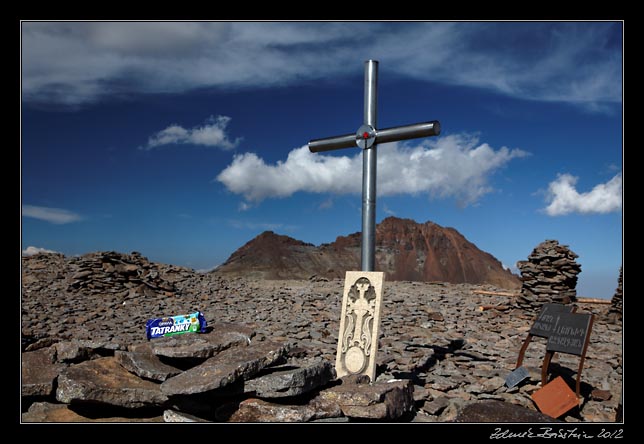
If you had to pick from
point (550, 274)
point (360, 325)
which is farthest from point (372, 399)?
point (550, 274)

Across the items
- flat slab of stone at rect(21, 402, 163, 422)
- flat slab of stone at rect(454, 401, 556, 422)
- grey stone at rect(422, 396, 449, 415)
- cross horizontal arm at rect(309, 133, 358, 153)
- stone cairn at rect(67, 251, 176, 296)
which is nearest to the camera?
flat slab of stone at rect(21, 402, 163, 422)

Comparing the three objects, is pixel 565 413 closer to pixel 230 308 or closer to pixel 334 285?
pixel 230 308

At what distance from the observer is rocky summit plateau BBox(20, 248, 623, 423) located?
6.11 metres

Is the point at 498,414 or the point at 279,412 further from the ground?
the point at 279,412

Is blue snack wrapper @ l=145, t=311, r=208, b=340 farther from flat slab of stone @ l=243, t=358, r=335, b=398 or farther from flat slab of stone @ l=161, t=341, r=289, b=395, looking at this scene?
flat slab of stone @ l=243, t=358, r=335, b=398

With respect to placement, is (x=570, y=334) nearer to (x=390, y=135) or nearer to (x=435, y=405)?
(x=435, y=405)

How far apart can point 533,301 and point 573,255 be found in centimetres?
171

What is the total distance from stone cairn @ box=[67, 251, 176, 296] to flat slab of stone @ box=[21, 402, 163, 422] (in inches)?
485

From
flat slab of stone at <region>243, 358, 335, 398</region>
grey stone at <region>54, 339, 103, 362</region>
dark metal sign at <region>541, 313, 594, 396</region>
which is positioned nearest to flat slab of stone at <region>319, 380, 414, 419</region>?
flat slab of stone at <region>243, 358, 335, 398</region>

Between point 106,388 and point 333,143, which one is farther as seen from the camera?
point 333,143

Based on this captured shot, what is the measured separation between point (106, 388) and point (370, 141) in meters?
5.22

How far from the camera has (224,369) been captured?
6086mm

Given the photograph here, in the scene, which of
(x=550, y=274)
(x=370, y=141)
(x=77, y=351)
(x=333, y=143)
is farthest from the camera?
(x=550, y=274)

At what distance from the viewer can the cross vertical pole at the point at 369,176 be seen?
8266mm
